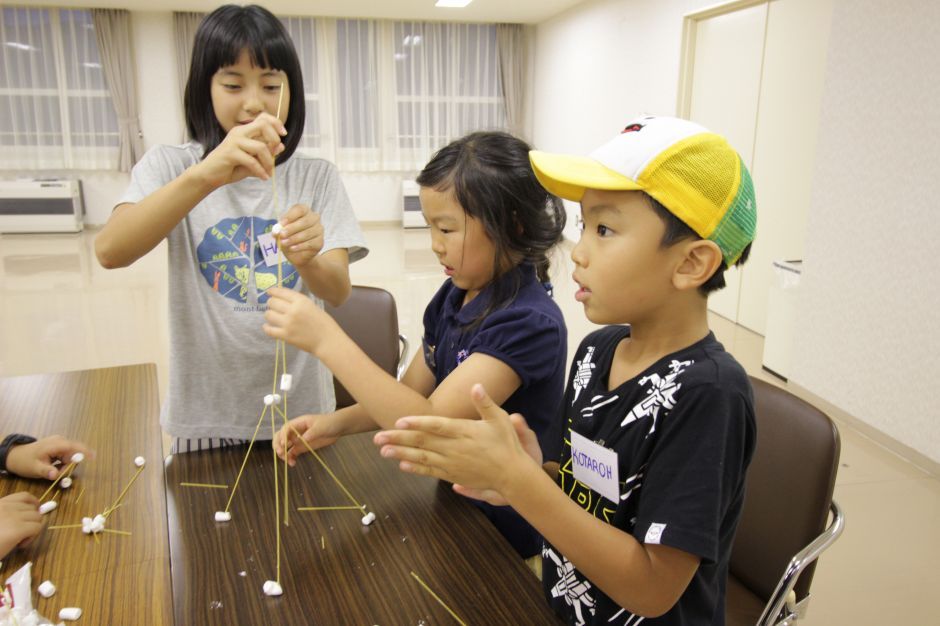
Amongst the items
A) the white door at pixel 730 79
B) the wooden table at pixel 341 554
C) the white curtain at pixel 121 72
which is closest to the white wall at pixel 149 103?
the white curtain at pixel 121 72

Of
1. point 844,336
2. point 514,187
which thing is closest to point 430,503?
point 514,187

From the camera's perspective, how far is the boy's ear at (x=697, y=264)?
86cm

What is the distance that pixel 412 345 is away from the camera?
15.4ft

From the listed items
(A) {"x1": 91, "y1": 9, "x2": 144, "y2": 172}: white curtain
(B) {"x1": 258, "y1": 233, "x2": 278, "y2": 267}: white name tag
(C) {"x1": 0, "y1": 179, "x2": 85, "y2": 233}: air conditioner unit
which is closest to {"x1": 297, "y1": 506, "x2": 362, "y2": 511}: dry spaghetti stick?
(B) {"x1": 258, "y1": 233, "x2": 278, "y2": 267}: white name tag

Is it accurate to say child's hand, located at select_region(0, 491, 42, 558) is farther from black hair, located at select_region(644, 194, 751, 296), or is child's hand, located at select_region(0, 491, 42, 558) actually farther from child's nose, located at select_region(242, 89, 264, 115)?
black hair, located at select_region(644, 194, 751, 296)

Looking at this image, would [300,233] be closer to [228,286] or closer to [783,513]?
[228,286]

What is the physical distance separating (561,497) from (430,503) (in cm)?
41

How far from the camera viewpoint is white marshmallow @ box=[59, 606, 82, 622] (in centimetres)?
85

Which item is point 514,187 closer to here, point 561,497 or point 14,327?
point 561,497

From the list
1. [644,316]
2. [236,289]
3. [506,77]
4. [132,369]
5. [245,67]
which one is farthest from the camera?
[506,77]

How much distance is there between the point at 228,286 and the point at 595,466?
907 mm

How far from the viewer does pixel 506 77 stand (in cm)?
1002

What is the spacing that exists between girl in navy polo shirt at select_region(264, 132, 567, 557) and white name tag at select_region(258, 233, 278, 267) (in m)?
0.34

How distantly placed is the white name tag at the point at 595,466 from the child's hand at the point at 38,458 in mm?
949
